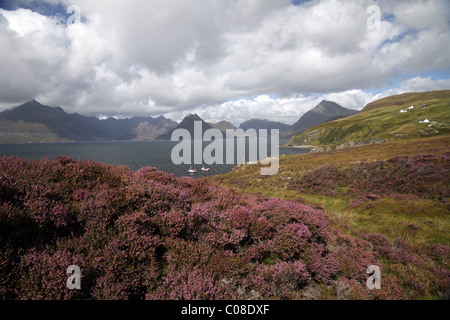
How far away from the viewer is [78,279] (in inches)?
153

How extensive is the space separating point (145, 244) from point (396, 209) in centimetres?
1708

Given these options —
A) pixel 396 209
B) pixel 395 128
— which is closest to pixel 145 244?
pixel 396 209

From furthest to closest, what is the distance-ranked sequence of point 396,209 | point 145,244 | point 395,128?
point 395,128 → point 396,209 → point 145,244

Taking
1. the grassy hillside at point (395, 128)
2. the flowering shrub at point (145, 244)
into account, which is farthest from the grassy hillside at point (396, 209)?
the grassy hillside at point (395, 128)

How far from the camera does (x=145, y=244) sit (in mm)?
4859

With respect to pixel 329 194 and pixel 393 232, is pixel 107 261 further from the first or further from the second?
pixel 329 194

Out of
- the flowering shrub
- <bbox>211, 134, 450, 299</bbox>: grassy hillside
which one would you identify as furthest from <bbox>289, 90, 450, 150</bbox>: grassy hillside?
the flowering shrub

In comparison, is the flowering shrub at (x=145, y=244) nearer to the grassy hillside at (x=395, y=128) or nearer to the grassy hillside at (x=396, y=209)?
the grassy hillside at (x=396, y=209)

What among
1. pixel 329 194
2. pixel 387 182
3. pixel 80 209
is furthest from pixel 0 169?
pixel 387 182

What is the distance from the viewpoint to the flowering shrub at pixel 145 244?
157 inches

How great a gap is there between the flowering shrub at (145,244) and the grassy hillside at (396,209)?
509 mm

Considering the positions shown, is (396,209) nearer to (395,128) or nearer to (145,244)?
(145,244)
